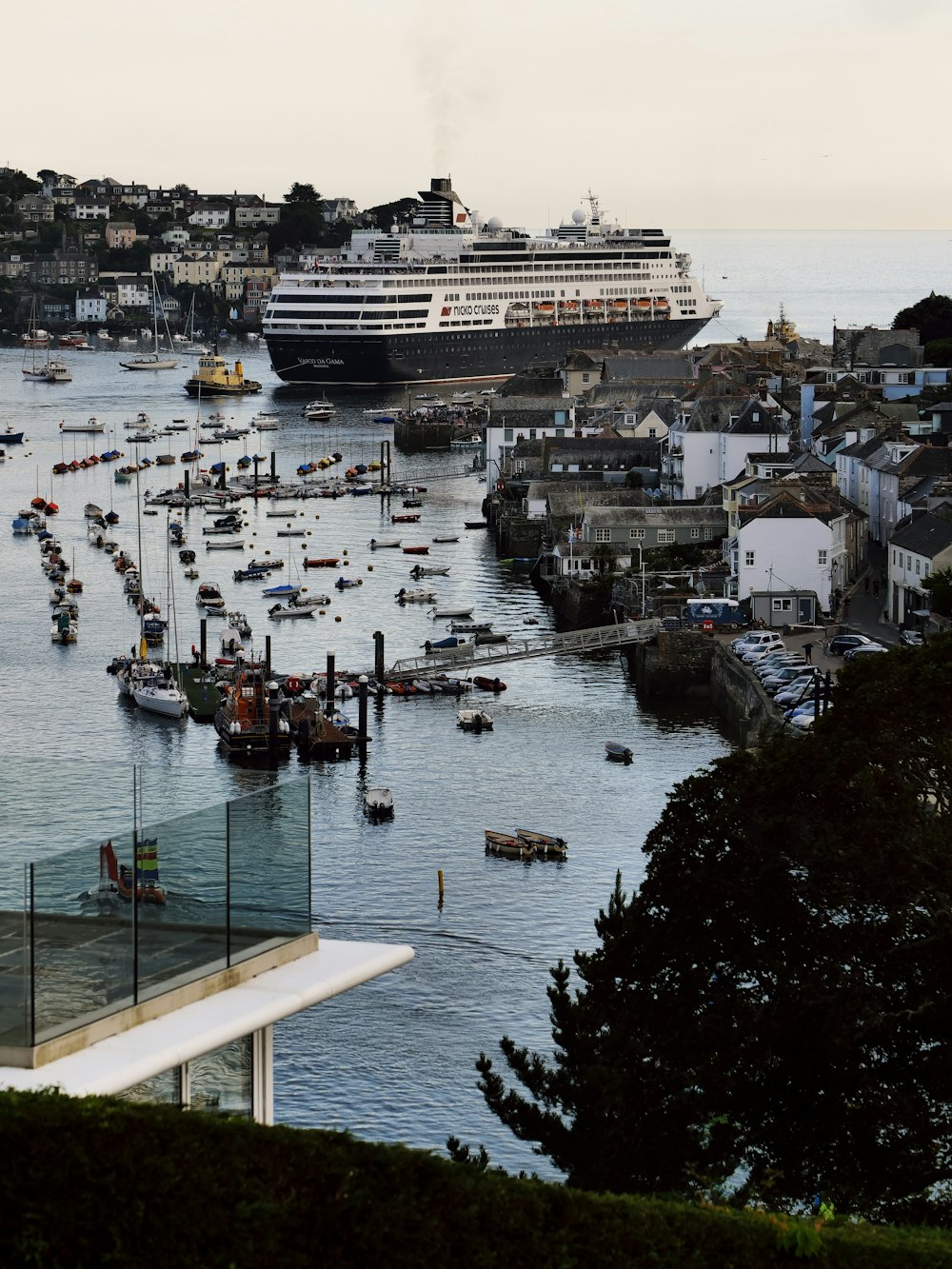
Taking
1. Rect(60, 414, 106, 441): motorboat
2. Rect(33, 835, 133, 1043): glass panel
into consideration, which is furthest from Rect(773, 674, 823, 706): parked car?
Rect(60, 414, 106, 441): motorboat

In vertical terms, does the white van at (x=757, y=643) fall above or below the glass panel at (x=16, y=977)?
below

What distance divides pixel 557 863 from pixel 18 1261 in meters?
17.6

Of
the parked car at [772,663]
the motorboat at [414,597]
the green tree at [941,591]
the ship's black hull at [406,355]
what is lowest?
the motorboat at [414,597]

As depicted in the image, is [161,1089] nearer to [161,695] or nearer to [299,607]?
[161,695]

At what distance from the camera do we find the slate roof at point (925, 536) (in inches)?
1345

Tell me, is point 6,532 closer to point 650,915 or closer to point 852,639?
point 852,639

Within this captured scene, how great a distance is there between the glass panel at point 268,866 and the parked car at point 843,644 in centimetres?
2518

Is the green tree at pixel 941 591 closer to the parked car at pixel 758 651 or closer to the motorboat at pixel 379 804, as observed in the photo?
the parked car at pixel 758 651

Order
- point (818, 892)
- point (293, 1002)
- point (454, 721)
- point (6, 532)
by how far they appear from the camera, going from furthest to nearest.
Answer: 1. point (6, 532)
2. point (454, 721)
3. point (818, 892)
4. point (293, 1002)

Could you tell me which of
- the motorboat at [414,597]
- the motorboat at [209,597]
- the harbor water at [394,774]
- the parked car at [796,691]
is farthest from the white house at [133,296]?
the parked car at [796,691]

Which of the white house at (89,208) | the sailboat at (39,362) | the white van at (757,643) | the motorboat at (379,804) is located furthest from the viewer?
the white house at (89,208)

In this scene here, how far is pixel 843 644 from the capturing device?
31609 mm

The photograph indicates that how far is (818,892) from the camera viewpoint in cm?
1197

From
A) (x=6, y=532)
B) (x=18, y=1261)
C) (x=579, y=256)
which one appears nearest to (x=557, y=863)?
(x=18, y=1261)
